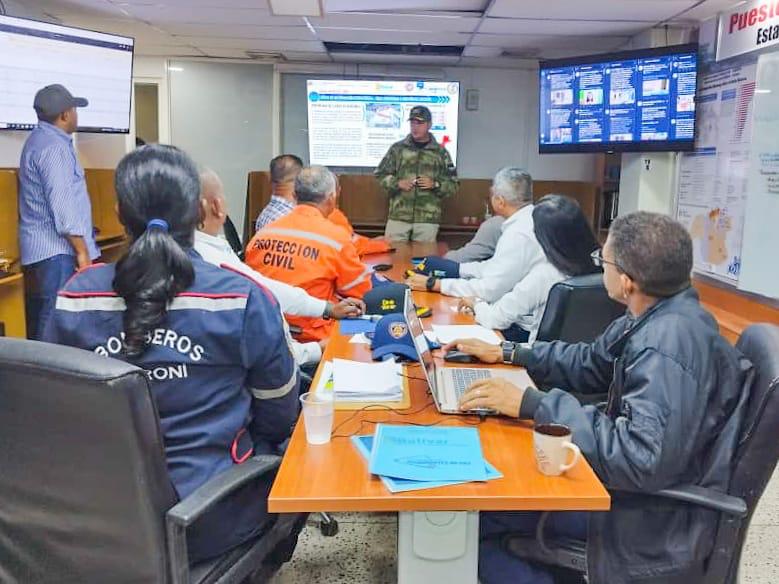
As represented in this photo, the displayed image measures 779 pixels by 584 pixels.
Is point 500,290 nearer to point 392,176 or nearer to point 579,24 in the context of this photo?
point 579,24

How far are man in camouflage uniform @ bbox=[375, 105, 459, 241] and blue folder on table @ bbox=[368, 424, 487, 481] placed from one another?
4.75 m

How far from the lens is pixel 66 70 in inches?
177

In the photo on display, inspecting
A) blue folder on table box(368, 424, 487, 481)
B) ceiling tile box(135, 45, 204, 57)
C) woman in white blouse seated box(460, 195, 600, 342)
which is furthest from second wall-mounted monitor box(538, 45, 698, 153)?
blue folder on table box(368, 424, 487, 481)

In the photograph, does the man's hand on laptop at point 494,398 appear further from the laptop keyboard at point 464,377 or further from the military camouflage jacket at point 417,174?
the military camouflage jacket at point 417,174

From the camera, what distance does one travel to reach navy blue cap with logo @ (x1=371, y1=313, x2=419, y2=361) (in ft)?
6.88

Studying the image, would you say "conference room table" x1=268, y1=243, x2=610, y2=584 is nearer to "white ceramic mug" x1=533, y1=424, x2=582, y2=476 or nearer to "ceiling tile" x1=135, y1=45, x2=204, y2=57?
"white ceramic mug" x1=533, y1=424, x2=582, y2=476

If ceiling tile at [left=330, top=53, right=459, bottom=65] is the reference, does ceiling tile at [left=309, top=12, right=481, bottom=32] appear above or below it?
below

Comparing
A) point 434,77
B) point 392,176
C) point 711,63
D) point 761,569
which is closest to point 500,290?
point 761,569

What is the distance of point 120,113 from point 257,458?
4388 mm

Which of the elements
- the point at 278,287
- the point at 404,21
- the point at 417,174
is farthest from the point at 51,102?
the point at 417,174

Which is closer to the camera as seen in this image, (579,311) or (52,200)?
(579,311)

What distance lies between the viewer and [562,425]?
57.7 inches

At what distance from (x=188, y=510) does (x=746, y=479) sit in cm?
113

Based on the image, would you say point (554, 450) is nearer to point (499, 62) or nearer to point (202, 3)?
point (202, 3)
